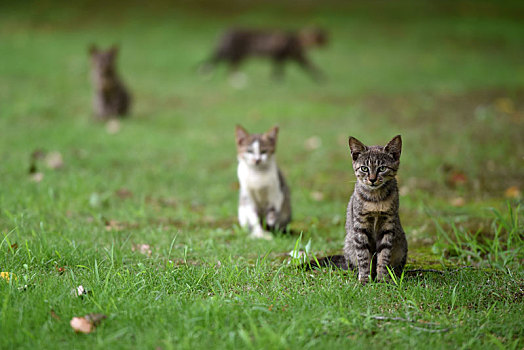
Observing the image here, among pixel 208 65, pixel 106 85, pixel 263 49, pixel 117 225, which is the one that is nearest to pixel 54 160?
pixel 117 225

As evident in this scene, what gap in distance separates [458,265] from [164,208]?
2.87 metres

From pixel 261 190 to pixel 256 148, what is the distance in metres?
0.37

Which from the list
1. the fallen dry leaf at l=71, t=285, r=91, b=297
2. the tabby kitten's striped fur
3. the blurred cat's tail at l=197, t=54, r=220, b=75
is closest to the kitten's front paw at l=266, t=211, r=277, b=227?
the tabby kitten's striped fur

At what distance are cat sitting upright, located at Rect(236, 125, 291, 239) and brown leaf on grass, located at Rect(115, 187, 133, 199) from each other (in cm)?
147

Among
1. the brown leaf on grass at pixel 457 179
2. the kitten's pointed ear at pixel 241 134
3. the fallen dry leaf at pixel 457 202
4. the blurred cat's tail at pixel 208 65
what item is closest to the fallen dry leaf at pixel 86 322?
the kitten's pointed ear at pixel 241 134

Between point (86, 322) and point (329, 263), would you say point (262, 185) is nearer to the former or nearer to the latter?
point (329, 263)

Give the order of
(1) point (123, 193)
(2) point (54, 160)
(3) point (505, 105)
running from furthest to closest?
(3) point (505, 105)
(2) point (54, 160)
(1) point (123, 193)

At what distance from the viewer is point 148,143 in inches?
304

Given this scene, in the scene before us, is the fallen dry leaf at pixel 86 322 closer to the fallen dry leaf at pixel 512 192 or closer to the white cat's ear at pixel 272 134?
the white cat's ear at pixel 272 134

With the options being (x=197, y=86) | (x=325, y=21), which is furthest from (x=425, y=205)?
(x=325, y=21)

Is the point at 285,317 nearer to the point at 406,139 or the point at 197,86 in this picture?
the point at 406,139

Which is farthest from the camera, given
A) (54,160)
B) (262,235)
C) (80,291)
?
(54,160)

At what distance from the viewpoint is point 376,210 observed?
3143mm

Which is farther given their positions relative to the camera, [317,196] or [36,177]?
[317,196]
